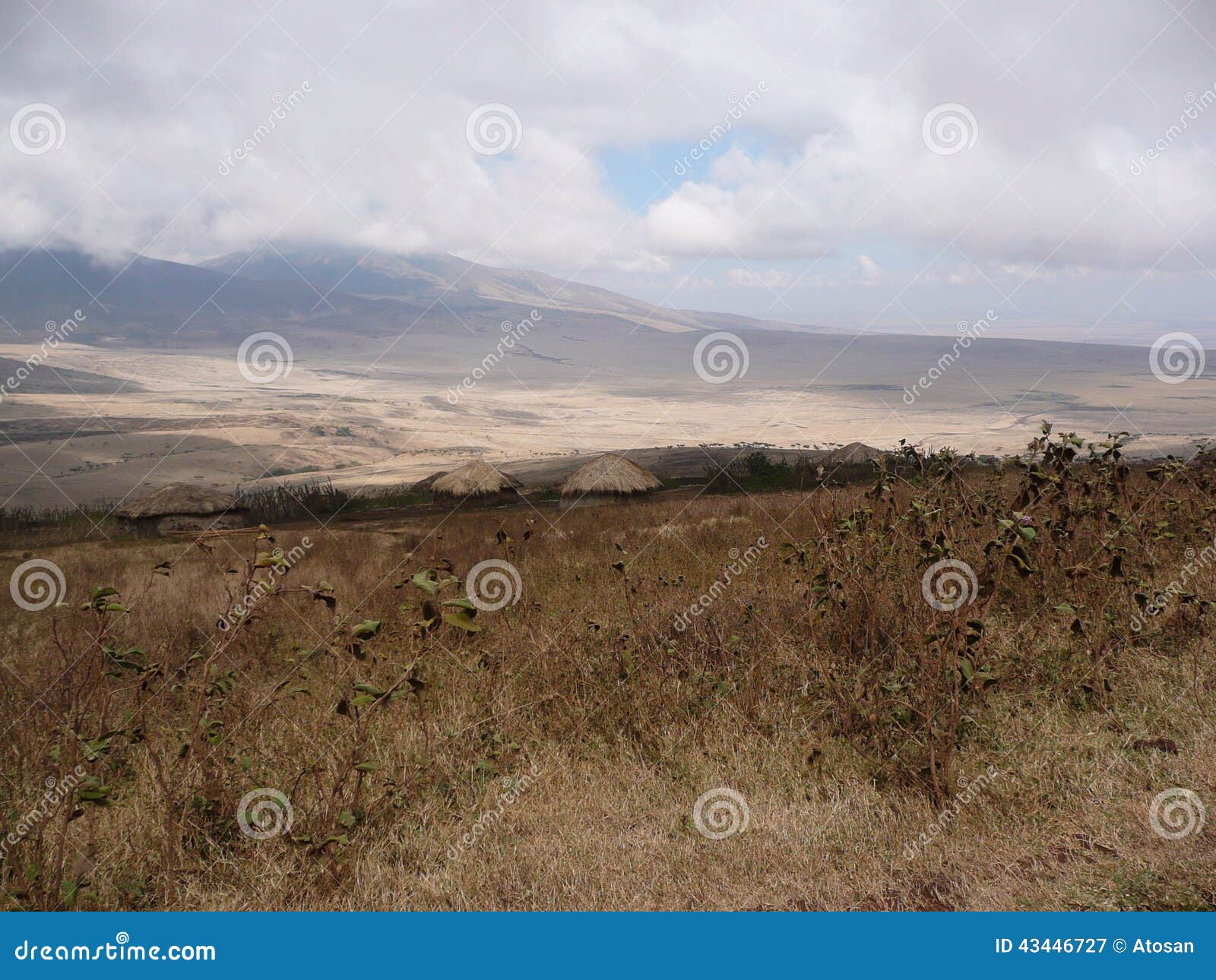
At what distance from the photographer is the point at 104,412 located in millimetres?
70250

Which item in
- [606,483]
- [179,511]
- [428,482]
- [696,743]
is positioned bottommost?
[696,743]

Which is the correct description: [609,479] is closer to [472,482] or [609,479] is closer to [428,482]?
[472,482]

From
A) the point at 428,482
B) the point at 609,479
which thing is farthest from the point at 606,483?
the point at 428,482

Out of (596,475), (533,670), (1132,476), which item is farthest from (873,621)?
(596,475)

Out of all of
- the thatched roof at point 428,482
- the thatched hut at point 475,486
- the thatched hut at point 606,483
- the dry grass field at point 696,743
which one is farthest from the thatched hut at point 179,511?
the dry grass field at point 696,743

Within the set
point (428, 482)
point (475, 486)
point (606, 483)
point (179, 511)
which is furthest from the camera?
point (428, 482)

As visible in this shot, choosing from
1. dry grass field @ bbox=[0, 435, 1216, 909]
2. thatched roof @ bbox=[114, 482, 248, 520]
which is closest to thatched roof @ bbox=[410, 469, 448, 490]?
thatched roof @ bbox=[114, 482, 248, 520]

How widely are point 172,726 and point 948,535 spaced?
4.74 metres

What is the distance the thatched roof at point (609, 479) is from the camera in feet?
58.3

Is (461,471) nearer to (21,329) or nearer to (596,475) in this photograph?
(596,475)

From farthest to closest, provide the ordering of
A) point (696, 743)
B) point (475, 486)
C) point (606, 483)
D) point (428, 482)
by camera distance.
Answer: point (428, 482) < point (475, 486) < point (606, 483) < point (696, 743)

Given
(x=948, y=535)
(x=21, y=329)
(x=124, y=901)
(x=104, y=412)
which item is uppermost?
(x=21, y=329)

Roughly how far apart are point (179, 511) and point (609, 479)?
Result: 890 cm

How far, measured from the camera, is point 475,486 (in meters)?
18.0
